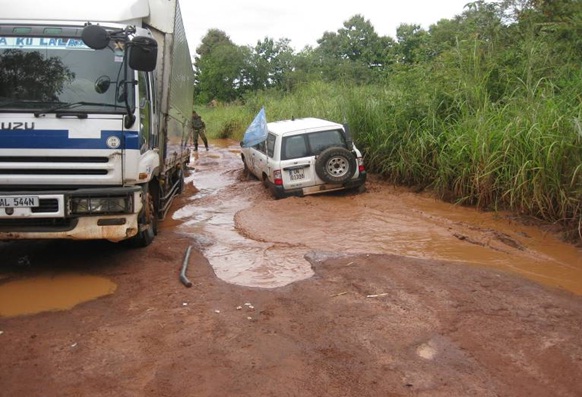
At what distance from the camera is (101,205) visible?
5469 mm

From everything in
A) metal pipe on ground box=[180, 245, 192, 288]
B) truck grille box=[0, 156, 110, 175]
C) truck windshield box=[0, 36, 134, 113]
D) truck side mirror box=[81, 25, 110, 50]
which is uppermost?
truck side mirror box=[81, 25, 110, 50]

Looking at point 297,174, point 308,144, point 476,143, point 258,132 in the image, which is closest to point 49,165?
point 297,174

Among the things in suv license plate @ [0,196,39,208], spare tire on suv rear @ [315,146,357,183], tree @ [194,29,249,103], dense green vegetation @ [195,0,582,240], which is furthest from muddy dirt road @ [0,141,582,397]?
tree @ [194,29,249,103]

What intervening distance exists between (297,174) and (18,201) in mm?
5598

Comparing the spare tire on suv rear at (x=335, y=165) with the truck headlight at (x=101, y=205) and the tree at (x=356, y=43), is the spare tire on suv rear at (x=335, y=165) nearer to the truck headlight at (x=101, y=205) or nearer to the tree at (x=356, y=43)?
the truck headlight at (x=101, y=205)

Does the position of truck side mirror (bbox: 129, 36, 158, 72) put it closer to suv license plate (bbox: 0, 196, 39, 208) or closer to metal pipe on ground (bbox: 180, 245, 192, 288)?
suv license plate (bbox: 0, 196, 39, 208)

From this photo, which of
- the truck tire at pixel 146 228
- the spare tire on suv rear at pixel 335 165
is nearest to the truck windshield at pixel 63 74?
the truck tire at pixel 146 228

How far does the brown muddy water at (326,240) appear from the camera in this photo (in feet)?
18.1

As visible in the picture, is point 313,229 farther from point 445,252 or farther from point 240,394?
point 240,394

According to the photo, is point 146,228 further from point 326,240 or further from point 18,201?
point 326,240

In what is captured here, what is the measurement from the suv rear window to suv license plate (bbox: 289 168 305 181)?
0.88ft

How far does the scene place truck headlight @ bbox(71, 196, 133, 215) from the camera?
541 cm

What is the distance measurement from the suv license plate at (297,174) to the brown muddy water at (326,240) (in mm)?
413

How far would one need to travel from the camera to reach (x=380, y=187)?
37.0ft
